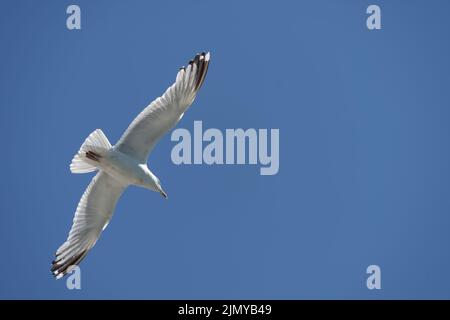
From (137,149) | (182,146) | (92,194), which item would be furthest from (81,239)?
(182,146)

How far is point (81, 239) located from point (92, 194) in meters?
0.45

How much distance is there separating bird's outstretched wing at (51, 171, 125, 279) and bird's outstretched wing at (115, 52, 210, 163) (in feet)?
1.37

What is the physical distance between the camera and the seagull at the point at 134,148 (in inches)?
297

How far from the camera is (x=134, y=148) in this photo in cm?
772

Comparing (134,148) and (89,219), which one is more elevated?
(134,148)

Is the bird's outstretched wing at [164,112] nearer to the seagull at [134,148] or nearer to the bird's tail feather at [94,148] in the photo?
the seagull at [134,148]

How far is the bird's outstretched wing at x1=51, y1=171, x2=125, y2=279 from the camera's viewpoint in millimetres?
7922

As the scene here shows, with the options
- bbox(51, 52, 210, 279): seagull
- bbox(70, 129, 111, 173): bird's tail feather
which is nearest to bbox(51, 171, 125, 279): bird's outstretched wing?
bbox(51, 52, 210, 279): seagull

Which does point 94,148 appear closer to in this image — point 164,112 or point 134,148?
point 134,148

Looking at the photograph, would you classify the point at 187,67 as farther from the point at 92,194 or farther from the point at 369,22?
the point at 369,22

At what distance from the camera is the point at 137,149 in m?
7.72

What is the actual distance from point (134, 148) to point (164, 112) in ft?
1.44

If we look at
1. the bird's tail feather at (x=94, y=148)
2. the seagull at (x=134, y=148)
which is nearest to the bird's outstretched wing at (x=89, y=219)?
the seagull at (x=134, y=148)

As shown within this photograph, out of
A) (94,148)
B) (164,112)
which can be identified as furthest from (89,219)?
(164,112)
